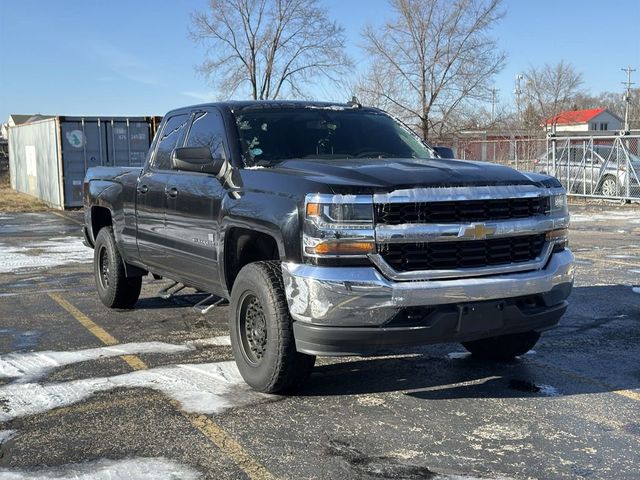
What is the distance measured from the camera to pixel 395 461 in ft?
12.2

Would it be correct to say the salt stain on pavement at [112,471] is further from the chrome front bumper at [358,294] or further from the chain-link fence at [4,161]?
the chain-link fence at [4,161]

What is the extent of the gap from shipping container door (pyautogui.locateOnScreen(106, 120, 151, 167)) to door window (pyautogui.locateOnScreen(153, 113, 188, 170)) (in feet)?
50.1

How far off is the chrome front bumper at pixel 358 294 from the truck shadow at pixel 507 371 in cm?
90

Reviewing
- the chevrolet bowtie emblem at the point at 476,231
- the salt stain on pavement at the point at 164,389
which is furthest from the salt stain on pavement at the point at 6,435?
the chevrolet bowtie emblem at the point at 476,231

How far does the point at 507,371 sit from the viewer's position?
534 cm

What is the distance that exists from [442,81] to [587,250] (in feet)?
58.3

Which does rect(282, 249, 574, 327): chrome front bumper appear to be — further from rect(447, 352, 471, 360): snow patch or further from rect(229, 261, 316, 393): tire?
rect(447, 352, 471, 360): snow patch

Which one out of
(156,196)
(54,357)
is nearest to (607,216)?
(156,196)

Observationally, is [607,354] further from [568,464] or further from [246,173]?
[246,173]

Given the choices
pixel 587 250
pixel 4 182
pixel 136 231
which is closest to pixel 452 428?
pixel 136 231

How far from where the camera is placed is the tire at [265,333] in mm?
4426

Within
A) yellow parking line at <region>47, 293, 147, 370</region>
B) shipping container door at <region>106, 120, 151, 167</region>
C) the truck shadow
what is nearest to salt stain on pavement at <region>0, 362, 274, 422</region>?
yellow parking line at <region>47, 293, 147, 370</region>

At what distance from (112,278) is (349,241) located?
4.01m

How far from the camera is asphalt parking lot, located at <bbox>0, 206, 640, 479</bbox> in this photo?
3697 mm
